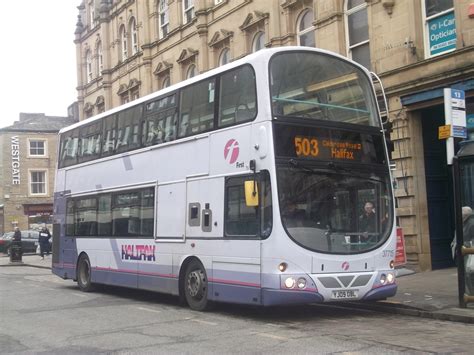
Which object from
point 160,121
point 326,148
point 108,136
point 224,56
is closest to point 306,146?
point 326,148

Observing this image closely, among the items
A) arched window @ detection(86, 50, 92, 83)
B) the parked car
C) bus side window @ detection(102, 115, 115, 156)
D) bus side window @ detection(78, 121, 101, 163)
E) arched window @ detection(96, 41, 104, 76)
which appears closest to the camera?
bus side window @ detection(102, 115, 115, 156)

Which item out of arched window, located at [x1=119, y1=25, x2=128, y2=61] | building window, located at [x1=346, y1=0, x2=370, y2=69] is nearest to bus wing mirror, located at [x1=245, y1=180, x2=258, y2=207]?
building window, located at [x1=346, y1=0, x2=370, y2=69]

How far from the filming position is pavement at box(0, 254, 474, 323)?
9.77 m

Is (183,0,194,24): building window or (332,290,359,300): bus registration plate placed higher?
(183,0,194,24): building window

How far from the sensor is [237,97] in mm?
10320

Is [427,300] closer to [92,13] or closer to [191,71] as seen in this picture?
[191,71]

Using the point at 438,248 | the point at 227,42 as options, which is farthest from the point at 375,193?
the point at 227,42

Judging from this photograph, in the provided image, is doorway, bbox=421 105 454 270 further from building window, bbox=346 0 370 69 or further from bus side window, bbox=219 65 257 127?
bus side window, bbox=219 65 257 127

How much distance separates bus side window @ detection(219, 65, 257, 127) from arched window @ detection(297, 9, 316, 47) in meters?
9.41

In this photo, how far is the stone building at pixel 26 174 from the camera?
50.8 metres

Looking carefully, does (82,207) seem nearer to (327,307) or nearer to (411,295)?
(327,307)

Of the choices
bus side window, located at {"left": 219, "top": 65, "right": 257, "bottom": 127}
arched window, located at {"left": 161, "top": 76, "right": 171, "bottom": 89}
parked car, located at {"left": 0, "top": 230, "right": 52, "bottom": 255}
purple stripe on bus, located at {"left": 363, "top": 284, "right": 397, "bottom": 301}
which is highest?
arched window, located at {"left": 161, "top": 76, "right": 171, "bottom": 89}

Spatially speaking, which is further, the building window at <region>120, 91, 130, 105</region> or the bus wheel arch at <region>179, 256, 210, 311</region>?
the building window at <region>120, 91, 130, 105</region>

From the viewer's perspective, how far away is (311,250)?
930 centimetres
